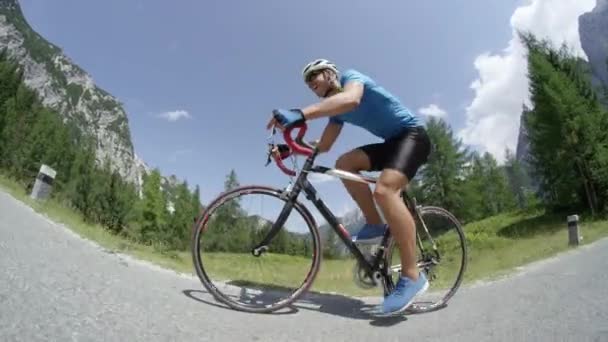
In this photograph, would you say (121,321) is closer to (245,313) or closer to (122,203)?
(245,313)

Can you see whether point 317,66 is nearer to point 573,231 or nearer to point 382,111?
point 382,111

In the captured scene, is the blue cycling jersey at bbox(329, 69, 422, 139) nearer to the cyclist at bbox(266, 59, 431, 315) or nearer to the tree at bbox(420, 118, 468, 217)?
the cyclist at bbox(266, 59, 431, 315)

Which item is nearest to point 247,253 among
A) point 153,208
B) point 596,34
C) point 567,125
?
point 567,125

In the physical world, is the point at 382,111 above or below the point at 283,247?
above

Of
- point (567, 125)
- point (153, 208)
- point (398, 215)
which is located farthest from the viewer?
point (153, 208)

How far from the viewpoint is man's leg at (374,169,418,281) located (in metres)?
3.40

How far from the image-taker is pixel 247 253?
3912mm

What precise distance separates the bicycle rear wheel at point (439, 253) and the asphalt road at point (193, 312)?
0.31 metres

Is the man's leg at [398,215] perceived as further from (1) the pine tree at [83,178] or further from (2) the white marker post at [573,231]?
(1) the pine tree at [83,178]

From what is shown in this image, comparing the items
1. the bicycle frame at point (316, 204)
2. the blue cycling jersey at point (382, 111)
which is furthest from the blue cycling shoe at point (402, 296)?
the blue cycling jersey at point (382, 111)

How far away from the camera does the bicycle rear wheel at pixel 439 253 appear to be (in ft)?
13.7

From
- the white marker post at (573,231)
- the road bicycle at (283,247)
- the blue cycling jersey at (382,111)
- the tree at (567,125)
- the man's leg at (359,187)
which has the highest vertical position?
the tree at (567,125)

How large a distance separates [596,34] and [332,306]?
544 feet

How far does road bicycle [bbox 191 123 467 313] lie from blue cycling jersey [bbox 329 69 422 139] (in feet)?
1.79
